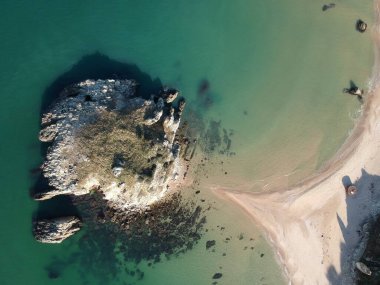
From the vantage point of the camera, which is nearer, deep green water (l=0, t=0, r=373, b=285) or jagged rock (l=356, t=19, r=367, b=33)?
deep green water (l=0, t=0, r=373, b=285)

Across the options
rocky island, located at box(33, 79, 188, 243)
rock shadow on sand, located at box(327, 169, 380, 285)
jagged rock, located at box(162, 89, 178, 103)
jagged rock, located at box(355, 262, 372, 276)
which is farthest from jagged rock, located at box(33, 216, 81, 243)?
jagged rock, located at box(355, 262, 372, 276)

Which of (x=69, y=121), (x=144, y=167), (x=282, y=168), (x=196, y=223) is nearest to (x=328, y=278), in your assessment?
(x=282, y=168)

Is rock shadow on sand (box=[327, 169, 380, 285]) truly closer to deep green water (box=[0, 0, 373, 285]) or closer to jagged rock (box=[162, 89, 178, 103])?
deep green water (box=[0, 0, 373, 285])

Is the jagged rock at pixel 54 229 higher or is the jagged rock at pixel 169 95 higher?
the jagged rock at pixel 169 95

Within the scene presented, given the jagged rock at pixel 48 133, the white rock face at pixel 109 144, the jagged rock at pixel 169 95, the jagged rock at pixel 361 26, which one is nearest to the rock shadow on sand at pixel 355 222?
the jagged rock at pixel 361 26

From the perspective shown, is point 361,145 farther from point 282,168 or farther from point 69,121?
point 69,121

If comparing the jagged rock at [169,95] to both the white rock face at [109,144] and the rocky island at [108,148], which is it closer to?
the rocky island at [108,148]
